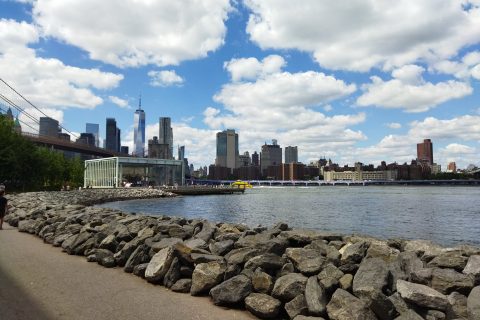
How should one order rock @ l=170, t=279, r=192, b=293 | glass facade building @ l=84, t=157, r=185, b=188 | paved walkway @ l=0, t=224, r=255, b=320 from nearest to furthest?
paved walkway @ l=0, t=224, r=255, b=320 → rock @ l=170, t=279, r=192, b=293 → glass facade building @ l=84, t=157, r=185, b=188

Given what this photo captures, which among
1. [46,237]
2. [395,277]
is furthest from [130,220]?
[395,277]

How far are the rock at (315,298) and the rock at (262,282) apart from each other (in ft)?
2.61

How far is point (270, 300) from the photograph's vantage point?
7.62 metres

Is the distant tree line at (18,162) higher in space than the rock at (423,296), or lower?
higher

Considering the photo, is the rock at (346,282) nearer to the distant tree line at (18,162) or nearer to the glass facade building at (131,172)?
the distant tree line at (18,162)

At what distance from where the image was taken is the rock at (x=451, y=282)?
7.25 metres

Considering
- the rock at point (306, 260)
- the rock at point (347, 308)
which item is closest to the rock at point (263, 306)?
the rock at point (347, 308)

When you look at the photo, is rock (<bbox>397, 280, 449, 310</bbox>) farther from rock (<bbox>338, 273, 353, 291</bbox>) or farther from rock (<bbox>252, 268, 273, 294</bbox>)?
rock (<bbox>252, 268, 273, 294</bbox>)

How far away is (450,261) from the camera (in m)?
8.52

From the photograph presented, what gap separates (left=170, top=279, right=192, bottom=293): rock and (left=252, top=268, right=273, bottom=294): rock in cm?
159

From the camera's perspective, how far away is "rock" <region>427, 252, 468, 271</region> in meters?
8.38

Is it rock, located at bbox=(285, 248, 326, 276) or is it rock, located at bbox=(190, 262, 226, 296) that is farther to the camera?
rock, located at bbox=(190, 262, 226, 296)

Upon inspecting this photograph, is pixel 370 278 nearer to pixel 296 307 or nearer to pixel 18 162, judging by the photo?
pixel 296 307

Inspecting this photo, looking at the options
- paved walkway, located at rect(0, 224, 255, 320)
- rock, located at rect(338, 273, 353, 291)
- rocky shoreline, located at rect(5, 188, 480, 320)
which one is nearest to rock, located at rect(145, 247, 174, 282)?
rocky shoreline, located at rect(5, 188, 480, 320)
